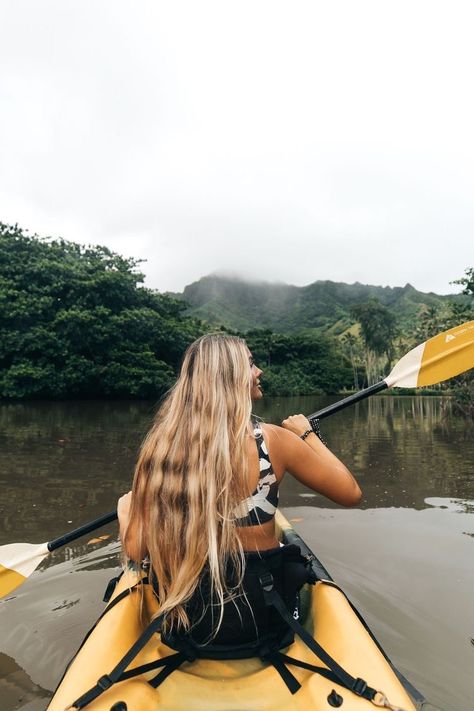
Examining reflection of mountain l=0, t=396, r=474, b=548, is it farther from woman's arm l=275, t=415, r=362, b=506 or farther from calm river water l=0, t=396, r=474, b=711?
woman's arm l=275, t=415, r=362, b=506

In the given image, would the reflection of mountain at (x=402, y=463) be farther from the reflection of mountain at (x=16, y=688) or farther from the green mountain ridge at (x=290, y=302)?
the green mountain ridge at (x=290, y=302)

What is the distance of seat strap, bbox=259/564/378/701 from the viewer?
55.7 inches

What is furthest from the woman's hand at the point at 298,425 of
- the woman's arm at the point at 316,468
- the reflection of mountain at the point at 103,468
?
the reflection of mountain at the point at 103,468

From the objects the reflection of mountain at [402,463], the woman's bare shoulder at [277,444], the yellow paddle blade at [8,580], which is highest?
the woman's bare shoulder at [277,444]

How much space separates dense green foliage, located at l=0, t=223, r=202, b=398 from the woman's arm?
2032 cm

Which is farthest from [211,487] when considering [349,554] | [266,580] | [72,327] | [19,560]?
[72,327]

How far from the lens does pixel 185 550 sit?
5.17ft

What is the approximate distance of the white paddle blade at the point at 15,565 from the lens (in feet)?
9.07

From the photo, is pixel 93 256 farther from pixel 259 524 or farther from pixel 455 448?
pixel 259 524

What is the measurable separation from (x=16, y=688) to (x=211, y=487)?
160 cm

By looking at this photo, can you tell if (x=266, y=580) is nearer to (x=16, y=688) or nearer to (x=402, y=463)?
(x=16, y=688)

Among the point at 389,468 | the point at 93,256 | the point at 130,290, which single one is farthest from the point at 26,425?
the point at 93,256

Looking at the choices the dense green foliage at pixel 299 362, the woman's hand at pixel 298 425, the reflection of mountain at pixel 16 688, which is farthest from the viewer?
the dense green foliage at pixel 299 362

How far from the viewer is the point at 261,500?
1.63 m
